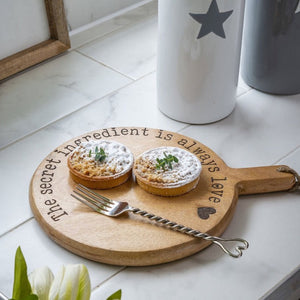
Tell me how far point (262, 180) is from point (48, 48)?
54cm

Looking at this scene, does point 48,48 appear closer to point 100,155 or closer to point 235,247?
point 100,155

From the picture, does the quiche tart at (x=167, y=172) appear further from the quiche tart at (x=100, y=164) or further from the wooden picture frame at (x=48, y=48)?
the wooden picture frame at (x=48, y=48)

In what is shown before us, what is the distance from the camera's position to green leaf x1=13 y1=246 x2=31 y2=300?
0.52 metres

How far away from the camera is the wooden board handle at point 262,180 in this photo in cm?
76

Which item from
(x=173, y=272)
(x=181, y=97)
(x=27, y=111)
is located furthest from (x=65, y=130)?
(x=173, y=272)

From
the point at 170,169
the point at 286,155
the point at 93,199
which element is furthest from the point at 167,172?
the point at 286,155

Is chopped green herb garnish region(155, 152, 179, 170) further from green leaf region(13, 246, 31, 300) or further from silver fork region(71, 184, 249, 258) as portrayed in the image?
green leaf region(13, 246, 31, 300)

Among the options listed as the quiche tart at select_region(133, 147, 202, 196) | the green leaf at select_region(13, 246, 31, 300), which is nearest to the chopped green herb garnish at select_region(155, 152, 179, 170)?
the quiche tart at select_region(133, 147, 202, 196)

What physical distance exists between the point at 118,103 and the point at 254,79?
253mm

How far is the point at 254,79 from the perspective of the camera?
999 mm

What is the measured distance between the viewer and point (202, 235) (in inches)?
26.7

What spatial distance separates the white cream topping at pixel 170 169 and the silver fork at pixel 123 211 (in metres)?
0.05

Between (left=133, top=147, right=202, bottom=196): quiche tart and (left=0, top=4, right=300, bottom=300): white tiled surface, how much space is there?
0.28 ft

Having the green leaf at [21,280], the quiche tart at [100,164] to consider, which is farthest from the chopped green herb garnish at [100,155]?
the green leaf at [21,280]
